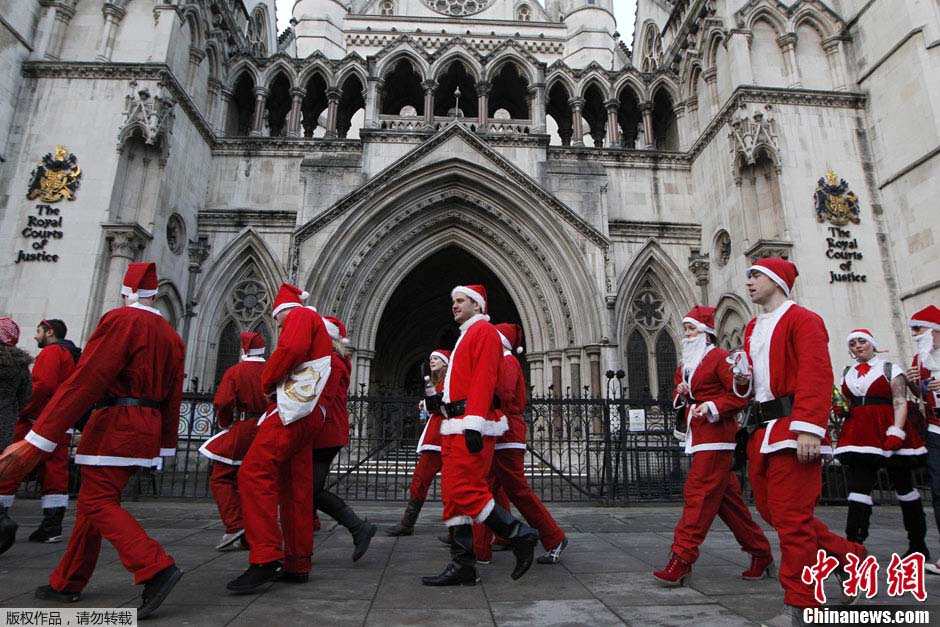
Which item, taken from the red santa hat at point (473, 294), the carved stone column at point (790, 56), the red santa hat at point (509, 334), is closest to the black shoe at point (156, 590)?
the red santa hat at point (473, 294)

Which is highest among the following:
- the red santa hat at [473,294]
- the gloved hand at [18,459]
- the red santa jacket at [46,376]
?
the red santa hat at [473,294]

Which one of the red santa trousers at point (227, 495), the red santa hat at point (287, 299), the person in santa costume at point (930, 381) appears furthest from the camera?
the red santa trousers at point (227, 495)

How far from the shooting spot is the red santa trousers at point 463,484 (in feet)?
13.9

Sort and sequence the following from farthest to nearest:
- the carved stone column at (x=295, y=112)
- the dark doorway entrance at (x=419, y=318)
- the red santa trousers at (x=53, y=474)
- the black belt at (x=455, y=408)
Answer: the dark doorway entrance at (x=419, y=318)
the carved stone column at (x=295, y=112)
the red santa trousers at (x=53, y=474)
the black belt at (x=455, y=408)

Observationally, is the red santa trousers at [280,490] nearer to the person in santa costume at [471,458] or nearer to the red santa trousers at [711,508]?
the person in santa costume at [471,458]

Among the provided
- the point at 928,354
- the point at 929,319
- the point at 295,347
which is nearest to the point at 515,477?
the point at 295,347

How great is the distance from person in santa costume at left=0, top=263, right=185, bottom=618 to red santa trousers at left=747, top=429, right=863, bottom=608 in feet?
12.0

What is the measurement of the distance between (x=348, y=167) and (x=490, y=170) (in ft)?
14.7

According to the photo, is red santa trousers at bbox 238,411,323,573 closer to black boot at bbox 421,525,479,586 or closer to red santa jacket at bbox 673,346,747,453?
black boot at bbox 421,525,479,586

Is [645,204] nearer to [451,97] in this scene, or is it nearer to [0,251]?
[451,97]

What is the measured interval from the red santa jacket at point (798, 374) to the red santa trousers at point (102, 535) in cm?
394

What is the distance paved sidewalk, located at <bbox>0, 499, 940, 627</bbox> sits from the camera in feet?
11.5

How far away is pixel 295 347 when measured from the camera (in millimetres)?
4410

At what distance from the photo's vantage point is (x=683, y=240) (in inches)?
732
